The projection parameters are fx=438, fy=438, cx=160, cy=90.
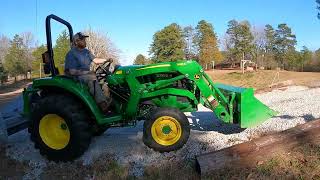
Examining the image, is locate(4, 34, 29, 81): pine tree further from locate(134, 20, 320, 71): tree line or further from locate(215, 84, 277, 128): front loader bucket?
locate(215, 84, 277, 128): front loader bucket

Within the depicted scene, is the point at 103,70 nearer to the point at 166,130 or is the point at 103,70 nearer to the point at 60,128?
the point at 60,128

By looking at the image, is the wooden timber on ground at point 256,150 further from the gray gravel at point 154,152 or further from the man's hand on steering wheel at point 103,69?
the man's hand on steering wheel at point 103,69

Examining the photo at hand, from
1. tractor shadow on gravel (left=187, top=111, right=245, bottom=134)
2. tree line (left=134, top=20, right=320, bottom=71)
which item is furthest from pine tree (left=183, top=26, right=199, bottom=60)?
tractor shadow on gravel (left=187, top=111, right=245, bottom=134)

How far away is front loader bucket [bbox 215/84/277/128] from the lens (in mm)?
7375

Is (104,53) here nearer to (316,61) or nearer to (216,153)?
(316,61)

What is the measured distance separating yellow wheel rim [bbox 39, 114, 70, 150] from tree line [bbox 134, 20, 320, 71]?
181ft

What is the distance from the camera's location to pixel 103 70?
315 inches

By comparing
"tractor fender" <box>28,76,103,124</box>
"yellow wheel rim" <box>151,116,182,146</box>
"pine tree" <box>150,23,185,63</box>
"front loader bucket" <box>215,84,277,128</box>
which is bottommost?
"yellow wheel rim" <box>151,116,182,146</box>

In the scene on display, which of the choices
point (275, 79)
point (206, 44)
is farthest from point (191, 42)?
point (275, 79)

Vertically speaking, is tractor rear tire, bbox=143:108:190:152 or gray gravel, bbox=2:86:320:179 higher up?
tractor rear tire, bbox=143:108:190:152

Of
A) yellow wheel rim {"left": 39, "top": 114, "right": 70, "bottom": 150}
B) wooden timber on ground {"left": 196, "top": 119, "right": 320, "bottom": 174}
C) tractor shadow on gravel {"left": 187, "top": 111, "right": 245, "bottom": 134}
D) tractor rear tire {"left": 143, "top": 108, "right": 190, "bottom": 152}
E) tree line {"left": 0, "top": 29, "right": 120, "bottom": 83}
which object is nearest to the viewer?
wooden timber on ground {"left": 196, "top": 119, "right": 320, "bottom": 174}

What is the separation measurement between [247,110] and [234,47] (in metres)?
69.1

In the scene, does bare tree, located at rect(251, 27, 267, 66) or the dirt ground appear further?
bare tree, located at rect(251, 27, 267, 66)

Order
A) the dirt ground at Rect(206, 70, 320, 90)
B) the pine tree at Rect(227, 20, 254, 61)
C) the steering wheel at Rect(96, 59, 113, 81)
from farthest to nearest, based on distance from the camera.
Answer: the pine tree at Rect(227, 20, 254, 61)
the dirt ground at Rect(206, 70, 320, 90)
the steering wheel at Rect(96, 59, 113, 81)
